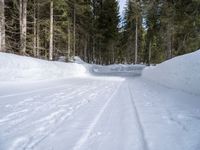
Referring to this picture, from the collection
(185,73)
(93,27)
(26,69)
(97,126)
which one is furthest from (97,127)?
(93,27)

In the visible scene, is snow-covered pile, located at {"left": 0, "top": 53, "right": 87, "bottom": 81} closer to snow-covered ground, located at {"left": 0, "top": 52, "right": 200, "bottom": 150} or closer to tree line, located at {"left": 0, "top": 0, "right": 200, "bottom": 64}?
tree line, located at {"left": 0, "top": 0, "right": 200, "bottom": 64}

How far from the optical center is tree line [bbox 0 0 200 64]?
21.5 m

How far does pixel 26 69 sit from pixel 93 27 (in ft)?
89.2

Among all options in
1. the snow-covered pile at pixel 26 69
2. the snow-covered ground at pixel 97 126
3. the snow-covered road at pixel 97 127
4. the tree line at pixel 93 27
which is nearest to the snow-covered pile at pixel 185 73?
the snow-covered ground at pixel 97 126

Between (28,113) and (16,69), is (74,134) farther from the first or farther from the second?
(16,69)

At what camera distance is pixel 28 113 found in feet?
17.9

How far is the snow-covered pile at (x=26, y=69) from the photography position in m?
12.0

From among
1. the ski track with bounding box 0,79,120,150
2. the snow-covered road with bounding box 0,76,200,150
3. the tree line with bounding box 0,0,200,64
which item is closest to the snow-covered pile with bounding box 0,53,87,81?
the tree line with bounding box 0,0,200,64

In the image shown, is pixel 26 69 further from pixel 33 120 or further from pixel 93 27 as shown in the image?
pixel 93 27

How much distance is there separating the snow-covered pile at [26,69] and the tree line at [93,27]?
2025 mm

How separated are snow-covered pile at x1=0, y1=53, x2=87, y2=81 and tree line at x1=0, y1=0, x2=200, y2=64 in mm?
2025

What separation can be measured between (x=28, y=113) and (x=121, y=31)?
48.6 meters

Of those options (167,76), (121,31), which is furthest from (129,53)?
(167,76)

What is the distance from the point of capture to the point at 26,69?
13531 millimetres
